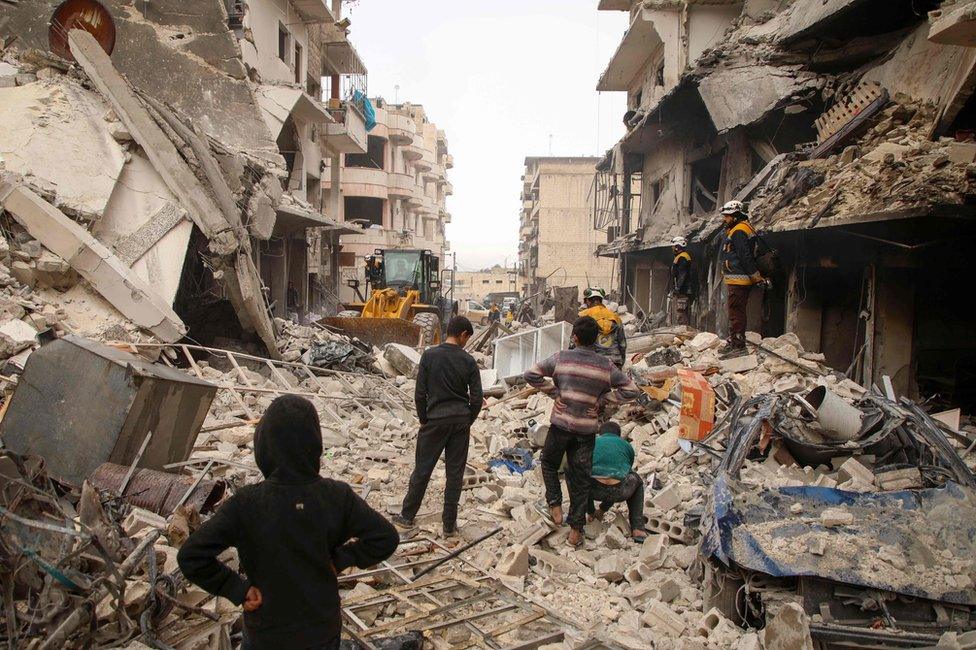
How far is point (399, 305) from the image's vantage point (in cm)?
1599

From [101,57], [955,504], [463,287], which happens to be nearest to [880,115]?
[955,504]

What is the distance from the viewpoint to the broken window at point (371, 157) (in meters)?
41.6

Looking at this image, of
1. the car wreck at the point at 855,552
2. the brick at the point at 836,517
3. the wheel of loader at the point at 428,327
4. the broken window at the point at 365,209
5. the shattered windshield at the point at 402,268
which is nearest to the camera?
the car wreck at the point at 855,552

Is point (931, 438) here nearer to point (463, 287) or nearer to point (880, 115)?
point (880, 115)

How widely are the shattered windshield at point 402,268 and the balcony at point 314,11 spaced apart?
35.7ft

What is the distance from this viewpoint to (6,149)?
881 cm

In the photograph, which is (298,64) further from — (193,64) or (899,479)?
(899,479)

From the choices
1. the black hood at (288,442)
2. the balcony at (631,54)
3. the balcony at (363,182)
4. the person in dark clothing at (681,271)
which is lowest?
the black hood at (288,442)

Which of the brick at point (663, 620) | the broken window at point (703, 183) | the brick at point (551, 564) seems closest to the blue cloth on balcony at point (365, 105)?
the broken window at point (703, 183)

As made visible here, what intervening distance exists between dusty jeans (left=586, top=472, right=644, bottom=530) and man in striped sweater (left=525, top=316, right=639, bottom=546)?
0.12 metres

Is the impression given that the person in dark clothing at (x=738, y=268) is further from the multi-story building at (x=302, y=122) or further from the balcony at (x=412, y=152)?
the balcony at (x=412, y=152)

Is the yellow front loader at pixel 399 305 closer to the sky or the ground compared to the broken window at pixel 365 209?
→ closer to the ground

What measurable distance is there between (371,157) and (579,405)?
129 feet

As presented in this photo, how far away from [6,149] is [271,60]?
13945 mm
